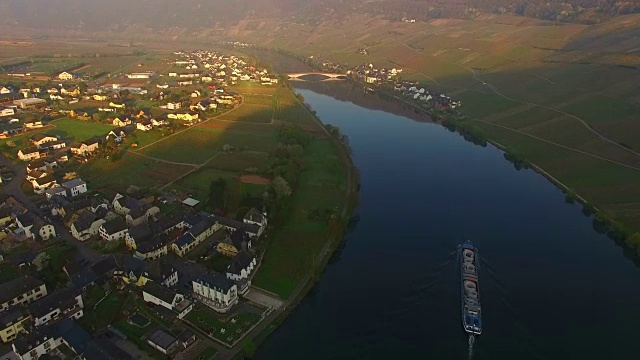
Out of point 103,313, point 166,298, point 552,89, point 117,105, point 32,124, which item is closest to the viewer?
point 103,313

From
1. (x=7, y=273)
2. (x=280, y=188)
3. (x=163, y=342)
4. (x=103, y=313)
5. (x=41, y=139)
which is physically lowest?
(x=7, y=273)

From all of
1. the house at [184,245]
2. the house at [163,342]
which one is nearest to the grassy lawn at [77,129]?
the house at [184,245]

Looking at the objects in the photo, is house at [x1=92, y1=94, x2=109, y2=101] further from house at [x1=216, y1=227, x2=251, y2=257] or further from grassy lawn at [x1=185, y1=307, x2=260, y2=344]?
grassy lawn at [x1=185, y1=307, x2=260, y2=344]

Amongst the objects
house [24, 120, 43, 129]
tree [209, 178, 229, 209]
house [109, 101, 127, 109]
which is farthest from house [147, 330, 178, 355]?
house [109, 101, 127, 109]

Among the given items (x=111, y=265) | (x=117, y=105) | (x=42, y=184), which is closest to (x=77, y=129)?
(x=117, y=105)

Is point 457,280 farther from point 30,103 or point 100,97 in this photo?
point 30,103

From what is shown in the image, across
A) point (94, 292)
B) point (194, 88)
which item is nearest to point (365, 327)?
point (94, 292)
